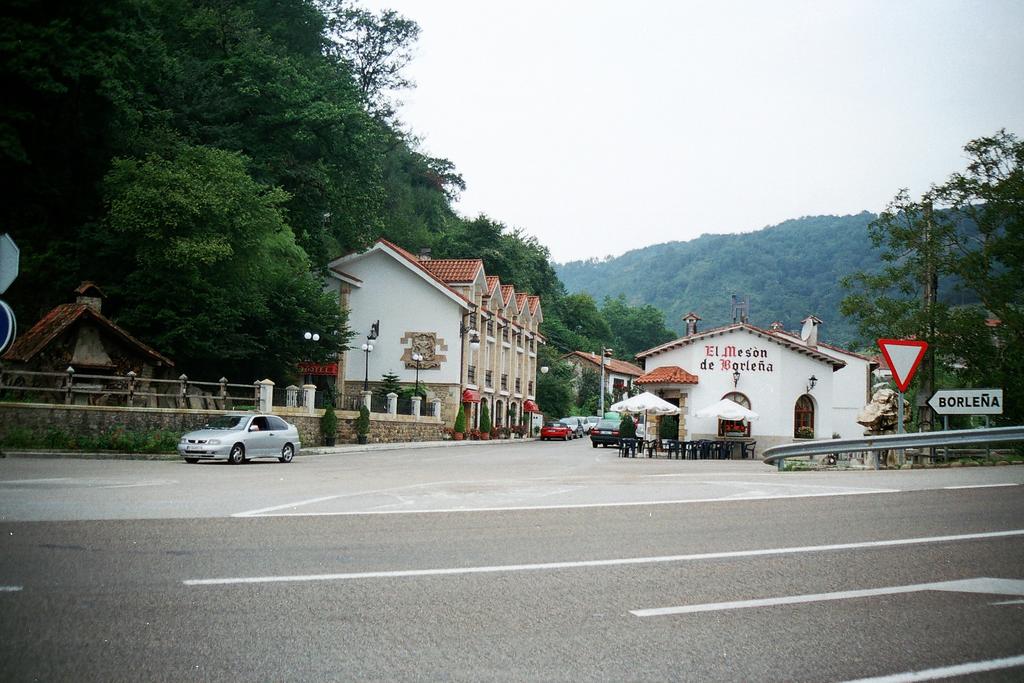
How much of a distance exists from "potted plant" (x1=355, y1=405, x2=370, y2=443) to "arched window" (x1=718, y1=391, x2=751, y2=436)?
56.3ft

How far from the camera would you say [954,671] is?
5094 millimetres

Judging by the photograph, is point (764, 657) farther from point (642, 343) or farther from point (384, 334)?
point (642, 343)

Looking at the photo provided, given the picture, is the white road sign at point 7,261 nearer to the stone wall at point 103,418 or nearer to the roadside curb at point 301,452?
the roadside curb at point 301,452

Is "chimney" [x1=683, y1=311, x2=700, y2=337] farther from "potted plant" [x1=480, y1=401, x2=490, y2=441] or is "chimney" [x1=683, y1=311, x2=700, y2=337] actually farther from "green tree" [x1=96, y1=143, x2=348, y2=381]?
"green tree" [x1=96, y1=143, x2=348, y2=381]

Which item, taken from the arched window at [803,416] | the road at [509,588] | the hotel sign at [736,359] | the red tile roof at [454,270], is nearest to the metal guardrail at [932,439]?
the road at [509,588]

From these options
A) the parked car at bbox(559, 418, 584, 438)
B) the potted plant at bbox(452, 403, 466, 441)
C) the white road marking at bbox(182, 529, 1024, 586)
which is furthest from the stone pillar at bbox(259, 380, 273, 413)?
the parked car at bbox(559, 418, 584, 438)

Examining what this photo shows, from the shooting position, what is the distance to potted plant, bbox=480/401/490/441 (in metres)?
58.2

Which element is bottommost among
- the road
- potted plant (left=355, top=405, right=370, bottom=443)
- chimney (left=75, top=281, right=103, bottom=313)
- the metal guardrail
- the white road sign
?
the road

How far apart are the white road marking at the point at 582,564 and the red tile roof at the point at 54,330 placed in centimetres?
2845

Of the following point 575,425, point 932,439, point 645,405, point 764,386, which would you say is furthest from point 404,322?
point 932,439

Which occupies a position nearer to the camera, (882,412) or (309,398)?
(882,412)

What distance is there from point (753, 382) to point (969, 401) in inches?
949

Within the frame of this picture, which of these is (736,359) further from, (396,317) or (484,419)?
(396,317)

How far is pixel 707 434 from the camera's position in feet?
146
